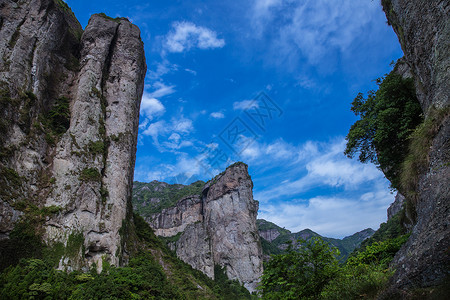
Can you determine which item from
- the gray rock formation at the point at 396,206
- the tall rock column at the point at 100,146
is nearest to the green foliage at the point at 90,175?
the tall rock column at the point at 100,146

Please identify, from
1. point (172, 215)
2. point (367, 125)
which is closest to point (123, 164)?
point (367, 125)

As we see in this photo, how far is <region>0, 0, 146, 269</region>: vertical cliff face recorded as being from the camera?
17.8 metres

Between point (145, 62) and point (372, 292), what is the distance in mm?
33701

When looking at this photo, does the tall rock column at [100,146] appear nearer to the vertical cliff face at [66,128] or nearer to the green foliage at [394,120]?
the vertical cliff face at [66,128]

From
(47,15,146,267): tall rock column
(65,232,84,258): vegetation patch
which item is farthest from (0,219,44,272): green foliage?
(65,232,84,258): vegetation patch

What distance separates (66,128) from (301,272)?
2367 cm

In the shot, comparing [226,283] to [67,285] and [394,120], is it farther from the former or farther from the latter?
[394,120]

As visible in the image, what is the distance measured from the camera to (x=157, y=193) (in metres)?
112

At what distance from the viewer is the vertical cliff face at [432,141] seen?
11.3ft

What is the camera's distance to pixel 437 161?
19.9 feet

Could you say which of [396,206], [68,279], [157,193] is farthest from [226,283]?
[157,193]

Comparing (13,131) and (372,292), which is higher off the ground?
(13,131)

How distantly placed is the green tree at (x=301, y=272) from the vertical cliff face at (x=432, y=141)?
3.97ft

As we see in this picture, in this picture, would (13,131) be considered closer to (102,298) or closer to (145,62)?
(102,298)
